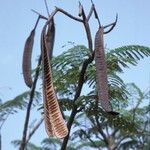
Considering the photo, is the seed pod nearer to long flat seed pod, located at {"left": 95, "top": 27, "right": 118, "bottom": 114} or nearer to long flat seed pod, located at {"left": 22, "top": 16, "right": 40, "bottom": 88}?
long flat seed pod, located at {"left": 22, "top": 16, "right": 40, "bottom": 88}

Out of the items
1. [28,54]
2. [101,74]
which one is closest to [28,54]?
[28,54]

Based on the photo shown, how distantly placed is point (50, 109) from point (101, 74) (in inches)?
6.9

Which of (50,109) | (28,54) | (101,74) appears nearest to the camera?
(50,109)

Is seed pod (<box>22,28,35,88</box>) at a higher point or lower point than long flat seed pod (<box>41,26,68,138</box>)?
higher

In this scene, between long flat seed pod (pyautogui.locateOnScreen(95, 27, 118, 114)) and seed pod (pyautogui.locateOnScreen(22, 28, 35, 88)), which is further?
seed pod (pyautogui.locateOnScreen(22, 28, 35, 88))

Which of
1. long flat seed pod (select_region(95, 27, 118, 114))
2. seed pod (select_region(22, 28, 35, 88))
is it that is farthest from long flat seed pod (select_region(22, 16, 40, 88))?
long flat seed pod (select_region(95, 27, 118, 114))

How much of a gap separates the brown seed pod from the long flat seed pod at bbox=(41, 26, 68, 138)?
11 centimetres

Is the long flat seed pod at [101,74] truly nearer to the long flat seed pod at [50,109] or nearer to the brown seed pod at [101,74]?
the brown seed pod at [101,74]

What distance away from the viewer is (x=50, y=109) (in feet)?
3.58

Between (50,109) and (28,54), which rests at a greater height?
(28,54)

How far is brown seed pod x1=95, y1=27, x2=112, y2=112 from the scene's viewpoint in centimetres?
115

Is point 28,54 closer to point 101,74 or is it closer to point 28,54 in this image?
point 28,54

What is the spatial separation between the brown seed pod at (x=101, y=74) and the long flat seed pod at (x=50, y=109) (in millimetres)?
106

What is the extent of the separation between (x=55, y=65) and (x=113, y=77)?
270 millimetres
